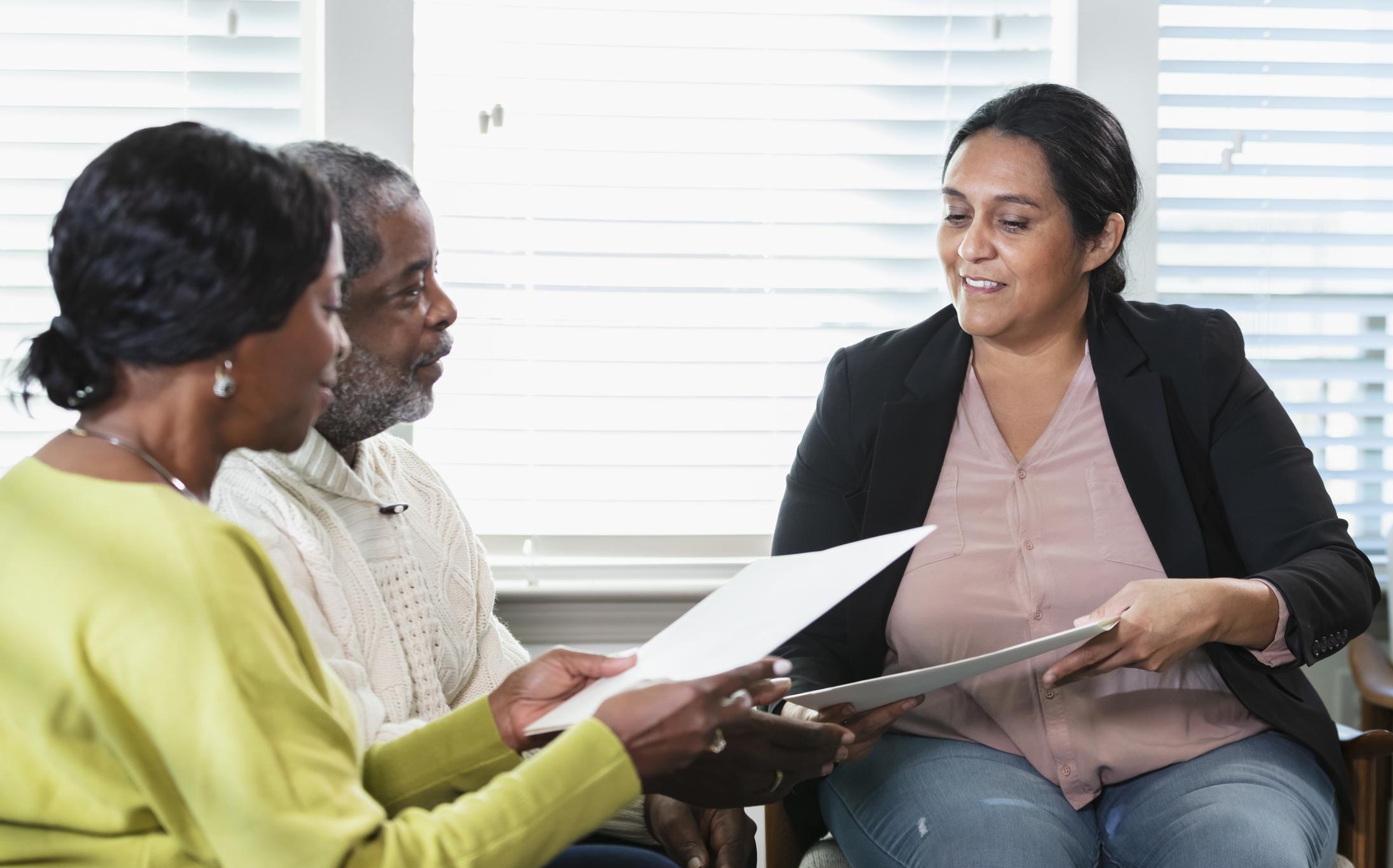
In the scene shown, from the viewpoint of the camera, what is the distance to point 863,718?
145cm

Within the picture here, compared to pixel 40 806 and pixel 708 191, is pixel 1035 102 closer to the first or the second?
pixel 708 191

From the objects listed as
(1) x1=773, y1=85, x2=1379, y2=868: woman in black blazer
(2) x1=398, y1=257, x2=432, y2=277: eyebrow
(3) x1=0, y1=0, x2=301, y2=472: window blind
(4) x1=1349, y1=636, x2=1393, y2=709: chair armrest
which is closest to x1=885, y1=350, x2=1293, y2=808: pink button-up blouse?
(1) x1=773, y1=85, x2=1379, y2=868: woman in black blazer

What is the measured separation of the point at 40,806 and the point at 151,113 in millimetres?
1609

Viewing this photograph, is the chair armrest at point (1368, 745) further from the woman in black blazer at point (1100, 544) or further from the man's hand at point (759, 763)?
the man's hand at point (759, 763)

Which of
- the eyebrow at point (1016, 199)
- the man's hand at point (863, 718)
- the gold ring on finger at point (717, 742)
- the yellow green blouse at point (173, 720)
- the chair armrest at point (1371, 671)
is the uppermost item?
the eyebrow at point (1016, 199)

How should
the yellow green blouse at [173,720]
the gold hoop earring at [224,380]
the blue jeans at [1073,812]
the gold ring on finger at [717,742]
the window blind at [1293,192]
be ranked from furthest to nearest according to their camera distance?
1. the window blind at [1293,192]
2. the blue jeans at [1073,812]
3. the gold ring on finger at [717,742]
4. the gold hoop earring at [224,380]
5. the yellow green blouse at [173,720]

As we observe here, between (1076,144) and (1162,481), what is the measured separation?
1.66 ft

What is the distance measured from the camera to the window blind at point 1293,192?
230cm

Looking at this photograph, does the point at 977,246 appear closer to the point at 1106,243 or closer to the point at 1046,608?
the point at 1106,243

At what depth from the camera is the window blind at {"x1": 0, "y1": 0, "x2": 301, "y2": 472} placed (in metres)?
2.10

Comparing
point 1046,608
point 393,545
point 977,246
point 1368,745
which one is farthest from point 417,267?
point 1368,745

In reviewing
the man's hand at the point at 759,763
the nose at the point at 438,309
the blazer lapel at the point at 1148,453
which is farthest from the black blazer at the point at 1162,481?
the nose at the point at 438,309

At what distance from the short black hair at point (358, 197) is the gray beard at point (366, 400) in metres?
0.09

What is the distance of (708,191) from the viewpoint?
2215 mm
